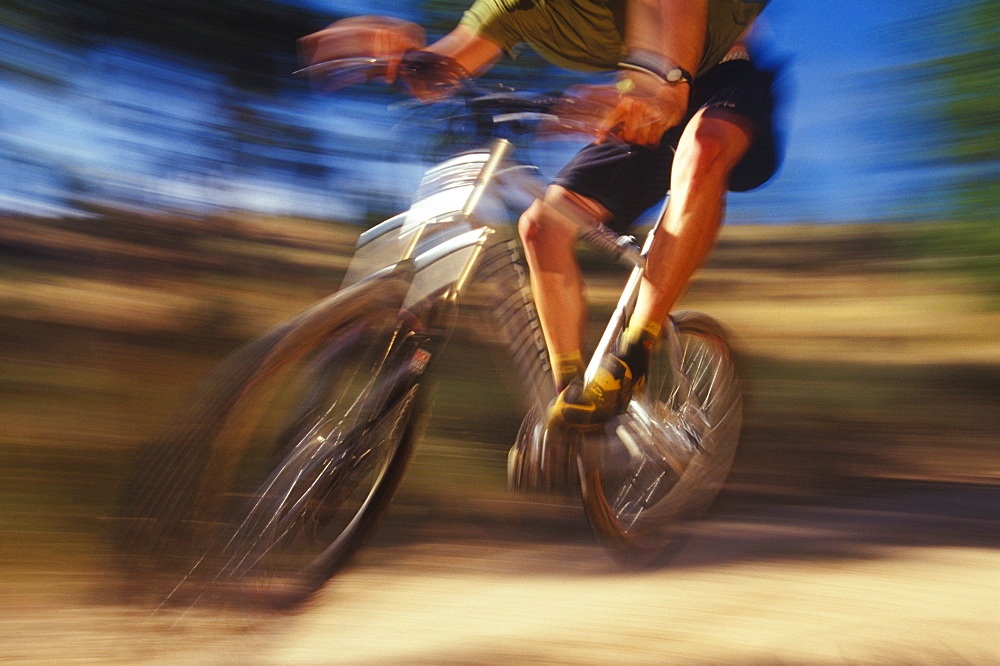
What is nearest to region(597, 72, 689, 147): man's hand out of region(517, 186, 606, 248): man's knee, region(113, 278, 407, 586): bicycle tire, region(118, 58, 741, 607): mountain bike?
region(118, 58, 741, 607): mountain bike

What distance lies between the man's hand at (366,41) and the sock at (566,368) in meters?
0.80

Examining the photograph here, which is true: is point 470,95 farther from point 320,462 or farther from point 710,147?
point 320,462

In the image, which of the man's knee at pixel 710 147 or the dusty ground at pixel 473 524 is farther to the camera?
the man's knee at pixel 710 147

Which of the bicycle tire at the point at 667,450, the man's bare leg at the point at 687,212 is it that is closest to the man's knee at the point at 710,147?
the man's bare leg at the point at 687,212

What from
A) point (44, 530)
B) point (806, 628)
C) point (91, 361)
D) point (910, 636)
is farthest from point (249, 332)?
point (910, 636)

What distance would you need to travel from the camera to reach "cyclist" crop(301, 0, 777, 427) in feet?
6.33

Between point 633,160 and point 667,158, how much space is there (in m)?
0.12

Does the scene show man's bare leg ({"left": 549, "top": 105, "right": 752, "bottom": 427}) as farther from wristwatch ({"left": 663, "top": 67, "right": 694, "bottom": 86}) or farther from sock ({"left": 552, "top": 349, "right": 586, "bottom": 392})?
wristwatch ({"left": 663, "top": 67, "right": 694, "bottom": 86})

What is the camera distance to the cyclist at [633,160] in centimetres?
193

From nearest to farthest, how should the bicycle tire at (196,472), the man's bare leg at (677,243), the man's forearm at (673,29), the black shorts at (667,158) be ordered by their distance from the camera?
the bicycle tire at (196,472), the man's forearm at (673,29), the man's bare leg at (677,243), the black shorts at (667,158)

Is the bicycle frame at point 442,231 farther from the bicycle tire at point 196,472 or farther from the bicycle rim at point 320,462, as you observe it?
the bicycle tire at point 196,472

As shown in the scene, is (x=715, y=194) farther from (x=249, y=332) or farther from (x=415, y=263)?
(x=249, y=332)

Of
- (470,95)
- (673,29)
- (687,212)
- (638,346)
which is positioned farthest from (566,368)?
(673,29)

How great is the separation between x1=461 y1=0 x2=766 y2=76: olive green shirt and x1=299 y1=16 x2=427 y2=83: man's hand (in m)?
0.36
